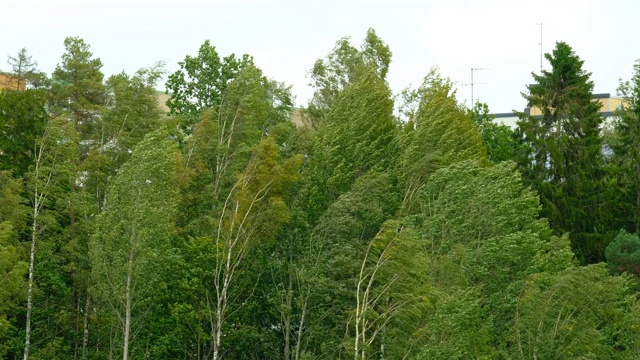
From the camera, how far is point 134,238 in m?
60.7

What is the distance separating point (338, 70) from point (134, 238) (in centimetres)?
2514

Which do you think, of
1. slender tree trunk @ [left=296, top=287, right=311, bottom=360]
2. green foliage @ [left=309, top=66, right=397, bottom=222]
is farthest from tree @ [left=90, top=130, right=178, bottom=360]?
green foliage @ [left=309, top=66, right=397, bottom=222]

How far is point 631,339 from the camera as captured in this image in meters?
56.5

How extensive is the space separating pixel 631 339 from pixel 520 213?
9.38m

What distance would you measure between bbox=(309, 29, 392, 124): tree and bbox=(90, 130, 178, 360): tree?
21.3 m

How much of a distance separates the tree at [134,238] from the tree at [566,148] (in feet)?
75.6

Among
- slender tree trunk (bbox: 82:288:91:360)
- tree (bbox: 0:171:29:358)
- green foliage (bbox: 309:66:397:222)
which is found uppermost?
green foliage (bbox: 309:66:397:222)

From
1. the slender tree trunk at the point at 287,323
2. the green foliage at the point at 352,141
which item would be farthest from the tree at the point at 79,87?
the slender tree trunk at the point at 287,323

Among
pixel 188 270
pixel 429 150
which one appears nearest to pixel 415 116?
pixel 429 150

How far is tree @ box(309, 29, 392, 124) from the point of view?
82.8 m

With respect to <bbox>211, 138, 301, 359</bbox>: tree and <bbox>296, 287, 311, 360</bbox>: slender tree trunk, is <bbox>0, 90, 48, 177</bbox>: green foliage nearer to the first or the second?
<bbox>211, 138, 301, 359</bbox>: tree

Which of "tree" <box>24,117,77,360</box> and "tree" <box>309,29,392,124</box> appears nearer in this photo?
"tree" <box>24,117,77,360</box>

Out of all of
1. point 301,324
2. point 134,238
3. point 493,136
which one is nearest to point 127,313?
point 134,238

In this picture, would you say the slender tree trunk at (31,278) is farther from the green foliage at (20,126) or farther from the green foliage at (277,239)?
the green foliage at (20,126)
